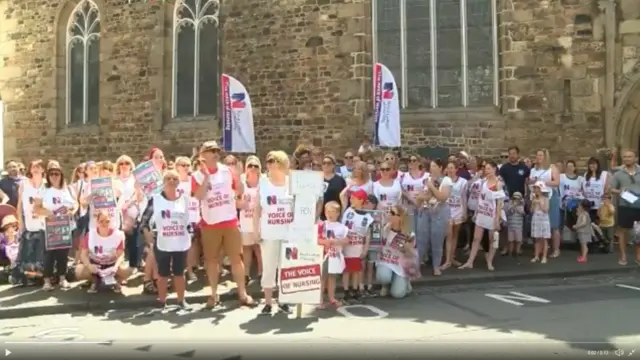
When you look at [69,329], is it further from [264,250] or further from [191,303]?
[264,250]

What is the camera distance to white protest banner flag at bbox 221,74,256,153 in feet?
45.7

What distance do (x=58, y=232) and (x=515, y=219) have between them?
24.9 ft

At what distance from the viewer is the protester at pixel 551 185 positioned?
443 inches

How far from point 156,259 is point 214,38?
10686mm

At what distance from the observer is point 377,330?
6.69 metres

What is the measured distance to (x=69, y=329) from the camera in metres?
6.98

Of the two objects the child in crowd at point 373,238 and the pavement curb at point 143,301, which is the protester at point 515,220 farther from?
the child in crowd at point 373,238

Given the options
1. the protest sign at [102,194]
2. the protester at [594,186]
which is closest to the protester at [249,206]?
the protest sign at [102,194]

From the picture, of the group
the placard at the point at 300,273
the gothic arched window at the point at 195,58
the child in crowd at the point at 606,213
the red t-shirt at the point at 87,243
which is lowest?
the placard at the point at 300,273

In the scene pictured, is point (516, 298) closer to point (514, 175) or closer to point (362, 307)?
point (362, 307)

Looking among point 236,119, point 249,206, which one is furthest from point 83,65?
point 249,206

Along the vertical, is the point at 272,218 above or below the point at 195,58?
below

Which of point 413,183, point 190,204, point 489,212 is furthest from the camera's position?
point 489,212

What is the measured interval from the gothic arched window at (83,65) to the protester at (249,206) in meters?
11.4
